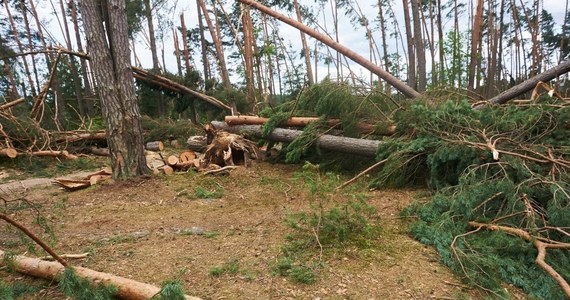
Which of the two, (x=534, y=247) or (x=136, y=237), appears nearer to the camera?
(x=534, y=247)

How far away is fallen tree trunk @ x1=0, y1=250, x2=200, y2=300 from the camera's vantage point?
7.16 ft

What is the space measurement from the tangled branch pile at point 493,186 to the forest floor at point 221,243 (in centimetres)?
25

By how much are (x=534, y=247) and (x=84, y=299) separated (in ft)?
10.3

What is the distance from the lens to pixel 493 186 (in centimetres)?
324

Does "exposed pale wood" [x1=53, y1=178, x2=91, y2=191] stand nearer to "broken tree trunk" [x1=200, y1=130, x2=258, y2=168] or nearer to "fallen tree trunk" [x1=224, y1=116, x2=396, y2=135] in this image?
"broken tree trunk" [x1=200, y1=130, x2=258, y2=168]

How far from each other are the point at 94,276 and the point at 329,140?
4.46 metres

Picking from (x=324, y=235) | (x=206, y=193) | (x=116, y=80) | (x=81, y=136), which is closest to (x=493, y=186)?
(x=324, y=235)

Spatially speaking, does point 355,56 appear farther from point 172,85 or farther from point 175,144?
point 175,144

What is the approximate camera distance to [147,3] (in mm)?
18734

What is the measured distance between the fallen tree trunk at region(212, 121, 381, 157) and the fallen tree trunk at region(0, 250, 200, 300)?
409 cm

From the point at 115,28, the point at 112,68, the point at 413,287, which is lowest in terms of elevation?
the point at 413,287

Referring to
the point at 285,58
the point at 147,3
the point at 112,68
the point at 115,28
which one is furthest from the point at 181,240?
the point at 285,58

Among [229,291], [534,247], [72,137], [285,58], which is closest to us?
[229,291]

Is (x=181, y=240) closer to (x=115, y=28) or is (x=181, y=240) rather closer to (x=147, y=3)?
(x=115, y=28)
